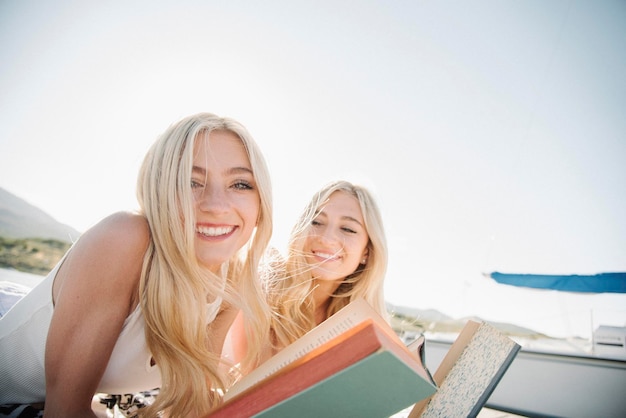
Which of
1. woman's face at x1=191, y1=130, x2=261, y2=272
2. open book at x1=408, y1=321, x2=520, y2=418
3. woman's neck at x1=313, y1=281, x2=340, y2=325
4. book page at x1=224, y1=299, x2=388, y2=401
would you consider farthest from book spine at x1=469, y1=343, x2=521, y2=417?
woman's neck at x1=313, y1=281, x2=340, y2=325

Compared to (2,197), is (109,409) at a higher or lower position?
lower

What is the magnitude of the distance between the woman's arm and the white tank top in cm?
16

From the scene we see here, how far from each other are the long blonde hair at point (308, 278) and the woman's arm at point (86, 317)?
1.37 metres

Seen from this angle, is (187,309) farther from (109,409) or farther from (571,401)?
(571,401)

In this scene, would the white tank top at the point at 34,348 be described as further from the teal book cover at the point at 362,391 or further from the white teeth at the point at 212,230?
the teal book cover at the point at 362,391

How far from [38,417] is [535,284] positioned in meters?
6.58

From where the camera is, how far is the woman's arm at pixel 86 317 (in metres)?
1.36

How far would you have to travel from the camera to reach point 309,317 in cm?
308

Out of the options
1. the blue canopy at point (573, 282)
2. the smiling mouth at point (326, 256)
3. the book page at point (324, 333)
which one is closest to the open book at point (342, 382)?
the book page at point (324, 333)

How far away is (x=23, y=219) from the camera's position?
2.87 m

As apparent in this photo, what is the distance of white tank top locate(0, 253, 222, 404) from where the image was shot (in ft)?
5.28

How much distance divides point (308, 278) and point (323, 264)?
173 millimetres

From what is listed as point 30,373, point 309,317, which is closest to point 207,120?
point 30,373

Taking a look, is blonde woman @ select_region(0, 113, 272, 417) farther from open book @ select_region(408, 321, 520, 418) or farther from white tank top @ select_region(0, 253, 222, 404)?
open book @ select_region(408, 321, 520, 418)
